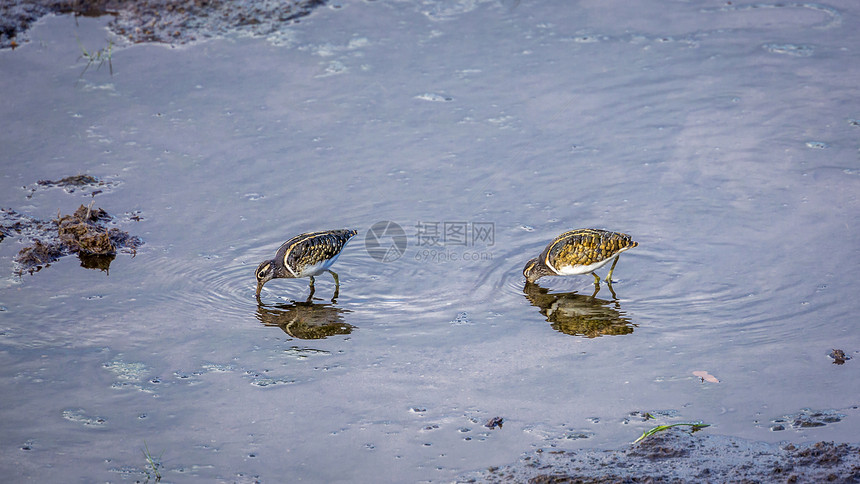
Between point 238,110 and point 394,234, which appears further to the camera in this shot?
point 238,110

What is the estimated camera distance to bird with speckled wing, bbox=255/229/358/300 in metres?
9.14

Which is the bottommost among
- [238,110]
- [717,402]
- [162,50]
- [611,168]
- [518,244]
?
[717,402]

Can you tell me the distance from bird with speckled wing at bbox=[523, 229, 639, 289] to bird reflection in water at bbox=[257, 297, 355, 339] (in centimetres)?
218

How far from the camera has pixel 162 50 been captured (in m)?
13.9

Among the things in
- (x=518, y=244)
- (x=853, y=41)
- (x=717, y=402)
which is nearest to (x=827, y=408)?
(x=717, y=402)

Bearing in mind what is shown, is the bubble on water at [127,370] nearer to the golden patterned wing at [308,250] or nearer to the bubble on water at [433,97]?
the golden patterned wing at [308,250]

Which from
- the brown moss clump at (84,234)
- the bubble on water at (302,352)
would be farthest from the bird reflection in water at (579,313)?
the brown moss clump at (84,234)

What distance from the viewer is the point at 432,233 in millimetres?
10062

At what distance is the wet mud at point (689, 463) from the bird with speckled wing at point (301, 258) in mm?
3604

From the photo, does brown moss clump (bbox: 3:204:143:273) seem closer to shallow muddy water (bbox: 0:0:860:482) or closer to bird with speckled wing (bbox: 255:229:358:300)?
shallow muddy water (bbox: 0:0:860:482)

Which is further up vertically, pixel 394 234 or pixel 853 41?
pixel 853 41

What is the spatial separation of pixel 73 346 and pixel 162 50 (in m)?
7.09

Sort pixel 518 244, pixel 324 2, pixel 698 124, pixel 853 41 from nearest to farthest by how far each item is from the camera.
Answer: pixel 518 244 → pixel 698 124 → pixel 853 41 → pixel 324 2

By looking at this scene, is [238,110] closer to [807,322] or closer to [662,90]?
[662,90]
